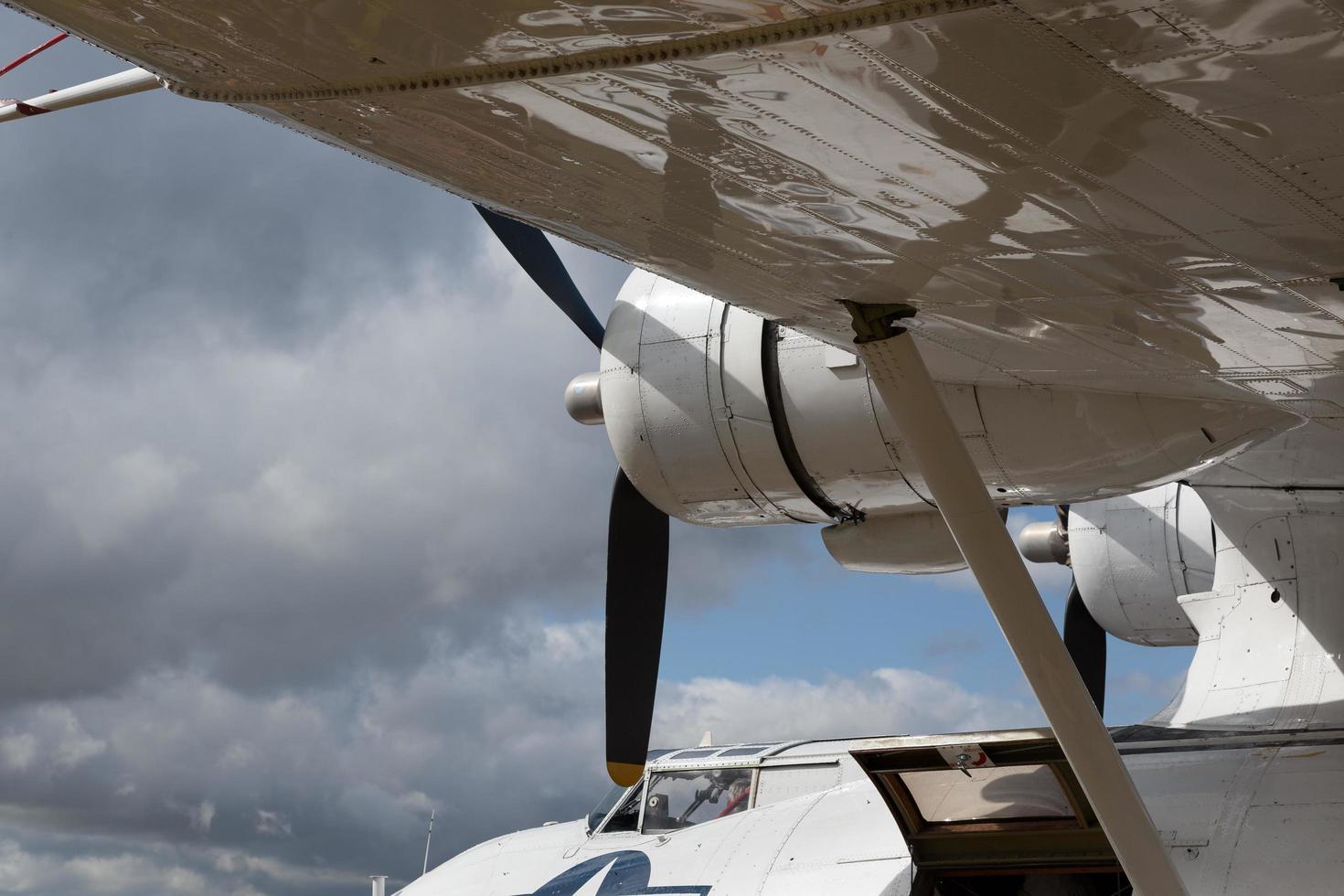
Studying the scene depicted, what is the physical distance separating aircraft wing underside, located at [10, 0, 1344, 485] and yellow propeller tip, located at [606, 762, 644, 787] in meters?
5.66

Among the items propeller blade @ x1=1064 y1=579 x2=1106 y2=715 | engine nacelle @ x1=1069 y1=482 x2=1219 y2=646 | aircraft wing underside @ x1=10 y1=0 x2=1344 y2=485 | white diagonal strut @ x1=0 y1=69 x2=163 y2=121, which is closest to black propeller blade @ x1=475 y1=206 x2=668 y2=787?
white diagonal strut @ x1=0 y1=69 x2=163 y2=121

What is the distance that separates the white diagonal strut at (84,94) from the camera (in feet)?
18.0

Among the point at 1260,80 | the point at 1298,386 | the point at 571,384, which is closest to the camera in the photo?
the point at 1260,80

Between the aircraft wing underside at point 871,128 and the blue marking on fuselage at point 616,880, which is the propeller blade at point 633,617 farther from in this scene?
the aircraft wing underside at point 871,128

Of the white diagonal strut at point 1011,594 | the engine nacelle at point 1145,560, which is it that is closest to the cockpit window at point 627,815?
the engine nacelle at point 1145,560

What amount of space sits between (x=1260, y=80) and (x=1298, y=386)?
3811 mm

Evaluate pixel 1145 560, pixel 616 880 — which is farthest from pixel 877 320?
pixel 1145 560

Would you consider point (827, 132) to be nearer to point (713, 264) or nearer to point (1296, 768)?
point (713, 264)

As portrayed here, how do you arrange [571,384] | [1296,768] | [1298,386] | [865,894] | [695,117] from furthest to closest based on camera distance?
[571,384]
[865,894]
[1296,768]
[1298,386]
[695,117]

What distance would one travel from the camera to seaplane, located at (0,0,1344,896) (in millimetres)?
3525

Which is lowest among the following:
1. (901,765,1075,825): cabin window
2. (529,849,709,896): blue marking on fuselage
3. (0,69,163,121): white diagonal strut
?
(529,849,709,896): blue marking on fuselage

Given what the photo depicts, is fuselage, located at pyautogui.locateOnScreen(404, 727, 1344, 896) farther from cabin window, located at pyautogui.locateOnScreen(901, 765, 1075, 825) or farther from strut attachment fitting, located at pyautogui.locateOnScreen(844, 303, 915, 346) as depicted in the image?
strut attachment fitting, located at pyautogui.locateOnScreen(844, 303, 915, 346)

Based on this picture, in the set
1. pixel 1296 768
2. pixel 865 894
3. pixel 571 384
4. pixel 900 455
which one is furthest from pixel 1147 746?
pixel 571 384

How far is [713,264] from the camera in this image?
5.64m
